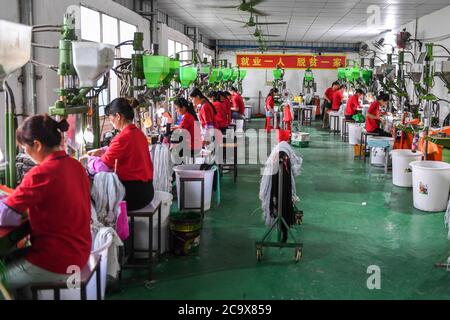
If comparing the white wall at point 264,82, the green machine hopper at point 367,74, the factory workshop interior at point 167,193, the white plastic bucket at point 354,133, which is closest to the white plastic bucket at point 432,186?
the factory workshop interior at point 167,193

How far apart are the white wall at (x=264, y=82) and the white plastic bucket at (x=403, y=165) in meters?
13.0

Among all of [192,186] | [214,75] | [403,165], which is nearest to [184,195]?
[192,186]

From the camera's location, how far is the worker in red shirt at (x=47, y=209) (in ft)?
7.52

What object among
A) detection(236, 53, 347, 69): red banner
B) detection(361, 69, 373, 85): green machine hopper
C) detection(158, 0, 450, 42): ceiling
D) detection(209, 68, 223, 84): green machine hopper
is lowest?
detection(209, 68, 223, 84): green machine hopper

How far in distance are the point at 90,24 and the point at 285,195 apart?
4.12m

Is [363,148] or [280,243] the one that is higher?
[363,148]

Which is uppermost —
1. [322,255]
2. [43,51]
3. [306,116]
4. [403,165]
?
[43,51]

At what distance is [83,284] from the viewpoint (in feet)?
7.82

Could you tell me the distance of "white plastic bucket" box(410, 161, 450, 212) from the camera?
5434mm

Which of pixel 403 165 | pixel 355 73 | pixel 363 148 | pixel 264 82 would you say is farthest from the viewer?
pixel 264 82

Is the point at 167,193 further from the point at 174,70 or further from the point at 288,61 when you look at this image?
the point at 288,61

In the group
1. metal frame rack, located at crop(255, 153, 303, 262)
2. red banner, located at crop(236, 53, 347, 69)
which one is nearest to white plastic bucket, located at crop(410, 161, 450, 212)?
metal frame rack, located at crop(255, 153, 303, 262)

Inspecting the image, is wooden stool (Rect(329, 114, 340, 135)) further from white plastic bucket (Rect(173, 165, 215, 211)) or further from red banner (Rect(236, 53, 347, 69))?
white plastic bucket (Rect(173, 165, 215, 211))

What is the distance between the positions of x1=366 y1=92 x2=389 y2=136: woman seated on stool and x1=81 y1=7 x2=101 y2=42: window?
4.95 metres
